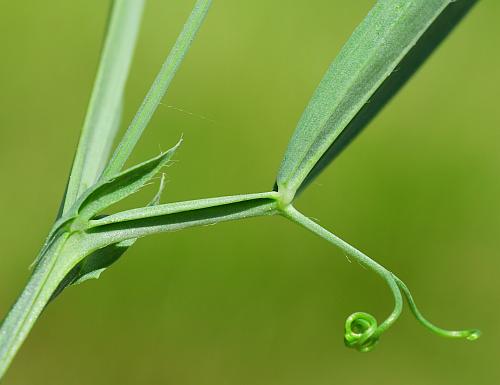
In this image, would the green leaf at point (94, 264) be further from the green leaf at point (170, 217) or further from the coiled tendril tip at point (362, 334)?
the coiled tendril tip at point (362, 334)

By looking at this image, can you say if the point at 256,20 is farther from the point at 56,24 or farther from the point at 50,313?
the point at 50,313

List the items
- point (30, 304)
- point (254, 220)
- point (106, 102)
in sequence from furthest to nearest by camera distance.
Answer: point (254, 220)
point (106, 102)
point (30, 304)

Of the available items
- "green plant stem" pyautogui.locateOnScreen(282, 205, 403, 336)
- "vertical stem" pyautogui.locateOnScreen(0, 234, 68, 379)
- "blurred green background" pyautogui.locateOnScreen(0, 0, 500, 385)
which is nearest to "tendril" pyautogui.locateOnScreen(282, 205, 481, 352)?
"green plant stem" pyautogui.locateOnScreen(282, 205, 403, 336)

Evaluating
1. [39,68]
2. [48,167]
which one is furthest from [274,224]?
[39,68]

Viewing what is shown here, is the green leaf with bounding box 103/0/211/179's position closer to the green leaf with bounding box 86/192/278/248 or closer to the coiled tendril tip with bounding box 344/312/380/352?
the green leaf with bounding box 86/192/278/248

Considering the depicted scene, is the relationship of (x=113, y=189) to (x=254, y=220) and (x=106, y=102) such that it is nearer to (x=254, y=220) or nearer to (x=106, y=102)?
(x=106, y=102)

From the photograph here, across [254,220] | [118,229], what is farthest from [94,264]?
[254,220]
